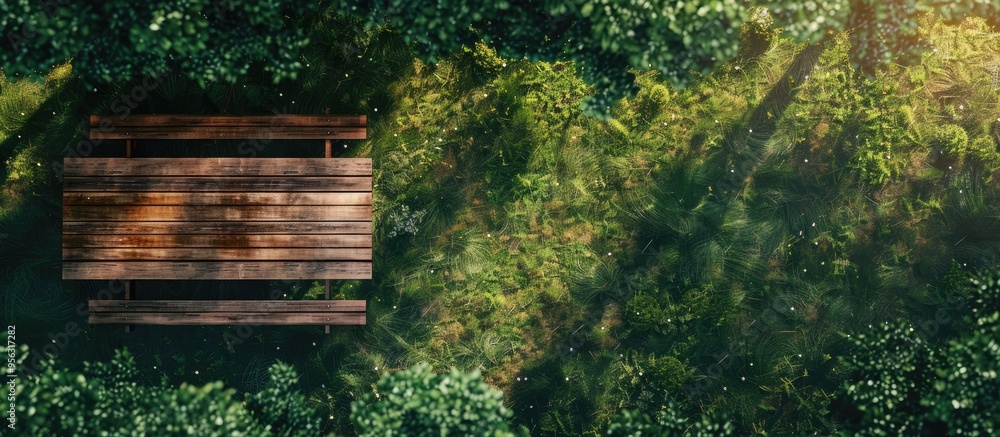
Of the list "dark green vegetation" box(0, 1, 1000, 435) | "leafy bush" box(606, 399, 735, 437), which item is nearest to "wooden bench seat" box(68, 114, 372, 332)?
"dark green vegetation" box(0, 1, 1000, 435)

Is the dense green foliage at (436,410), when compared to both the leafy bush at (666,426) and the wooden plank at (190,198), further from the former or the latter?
the wooden plank at (190,198)

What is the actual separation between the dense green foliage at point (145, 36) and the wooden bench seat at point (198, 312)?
2.34 metres

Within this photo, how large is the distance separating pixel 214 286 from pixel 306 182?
5.53 feet

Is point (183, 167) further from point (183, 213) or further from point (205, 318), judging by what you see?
point (205, 318)

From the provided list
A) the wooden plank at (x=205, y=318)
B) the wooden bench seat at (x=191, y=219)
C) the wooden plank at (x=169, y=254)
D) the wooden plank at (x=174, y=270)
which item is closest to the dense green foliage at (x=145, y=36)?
the wooden bench seat at (x=191, y=219)

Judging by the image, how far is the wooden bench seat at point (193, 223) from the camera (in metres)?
6.43

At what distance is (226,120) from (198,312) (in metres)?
2.06

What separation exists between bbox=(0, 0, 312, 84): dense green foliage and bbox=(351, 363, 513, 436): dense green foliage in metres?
→ 3.13

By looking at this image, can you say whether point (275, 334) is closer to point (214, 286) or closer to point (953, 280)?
point (214, 286)

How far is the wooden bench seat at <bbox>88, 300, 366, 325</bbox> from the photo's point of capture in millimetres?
6418

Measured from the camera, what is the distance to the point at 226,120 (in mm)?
6492

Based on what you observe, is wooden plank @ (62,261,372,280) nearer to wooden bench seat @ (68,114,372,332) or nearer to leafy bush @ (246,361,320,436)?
wooden bench seat @ (68,114,372,332)

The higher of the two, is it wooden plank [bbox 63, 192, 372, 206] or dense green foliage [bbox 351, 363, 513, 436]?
wooden plank [bbox 63, 192, 372, 206]

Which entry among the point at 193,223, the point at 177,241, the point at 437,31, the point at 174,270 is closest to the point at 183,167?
the point at 193,223
